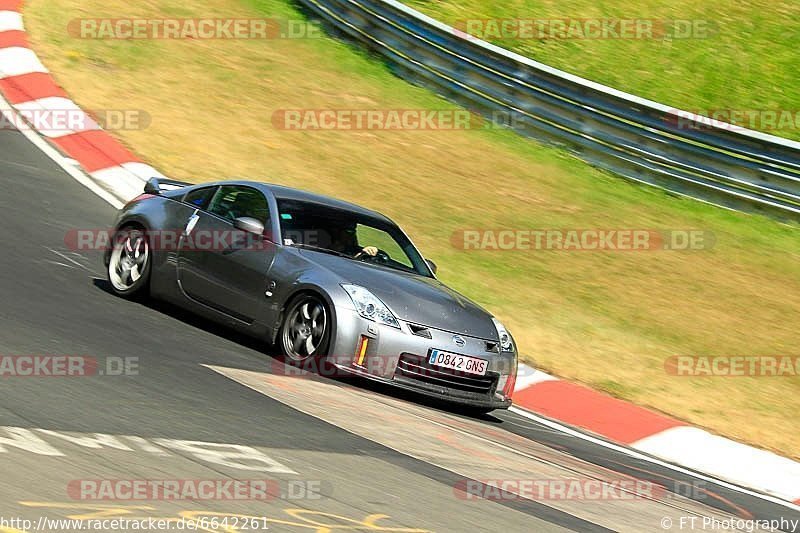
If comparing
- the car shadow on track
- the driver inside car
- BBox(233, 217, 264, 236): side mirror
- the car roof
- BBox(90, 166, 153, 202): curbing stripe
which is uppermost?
the car roof

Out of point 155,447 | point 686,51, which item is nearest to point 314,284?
point 155,447

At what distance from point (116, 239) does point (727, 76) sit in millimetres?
10728

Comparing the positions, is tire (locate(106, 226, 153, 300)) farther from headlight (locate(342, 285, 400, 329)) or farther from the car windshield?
headlight (locate(342, 285, 400, 329))

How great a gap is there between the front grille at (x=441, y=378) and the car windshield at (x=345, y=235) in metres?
1.12

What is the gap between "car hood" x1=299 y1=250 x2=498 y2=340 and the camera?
8.74m

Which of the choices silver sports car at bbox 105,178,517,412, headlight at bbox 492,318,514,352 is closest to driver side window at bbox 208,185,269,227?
silver sports car at bbox 105,178,517,412

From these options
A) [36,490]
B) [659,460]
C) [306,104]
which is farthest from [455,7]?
[36,490]

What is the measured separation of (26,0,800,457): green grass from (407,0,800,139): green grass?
206 cm

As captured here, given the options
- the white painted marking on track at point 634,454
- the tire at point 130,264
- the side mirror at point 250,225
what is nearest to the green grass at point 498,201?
the white painted marking on track at point 634,454

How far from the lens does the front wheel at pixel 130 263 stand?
392 inches

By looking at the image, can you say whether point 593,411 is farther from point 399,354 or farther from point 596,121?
point 596,121

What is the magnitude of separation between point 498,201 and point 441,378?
637 centimetres

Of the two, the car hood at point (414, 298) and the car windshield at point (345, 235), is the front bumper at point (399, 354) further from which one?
the car windshield at point (345, 235)

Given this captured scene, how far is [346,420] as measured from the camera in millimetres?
7641
